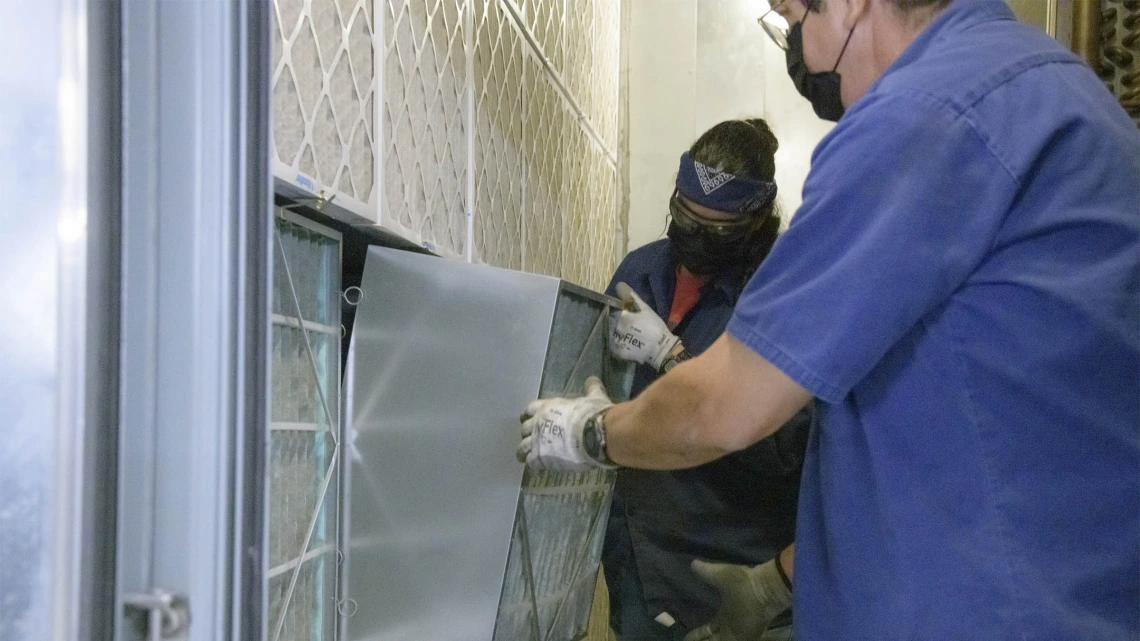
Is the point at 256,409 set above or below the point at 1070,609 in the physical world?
above

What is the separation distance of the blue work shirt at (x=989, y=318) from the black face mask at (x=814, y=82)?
0.30 meters

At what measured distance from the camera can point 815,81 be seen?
1239 millimetres

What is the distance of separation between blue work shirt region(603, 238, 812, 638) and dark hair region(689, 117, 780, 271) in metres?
0.10

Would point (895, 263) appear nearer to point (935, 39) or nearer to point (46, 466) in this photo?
point (935, 39)

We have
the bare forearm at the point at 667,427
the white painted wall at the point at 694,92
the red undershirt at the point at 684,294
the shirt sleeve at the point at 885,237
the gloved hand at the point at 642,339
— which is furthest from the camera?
the white painted wall at the point at 694,92

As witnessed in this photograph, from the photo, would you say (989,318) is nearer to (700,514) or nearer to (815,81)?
(815,81)

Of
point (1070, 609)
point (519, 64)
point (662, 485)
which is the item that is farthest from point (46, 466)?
point (519, 64)

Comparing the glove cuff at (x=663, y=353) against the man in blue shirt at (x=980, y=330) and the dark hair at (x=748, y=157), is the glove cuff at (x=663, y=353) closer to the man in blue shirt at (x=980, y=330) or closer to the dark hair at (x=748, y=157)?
the dark hair at (x=748, y=157)

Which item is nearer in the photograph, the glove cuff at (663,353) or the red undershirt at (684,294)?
the glove cuff at (663,353)

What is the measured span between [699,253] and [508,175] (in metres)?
0.45

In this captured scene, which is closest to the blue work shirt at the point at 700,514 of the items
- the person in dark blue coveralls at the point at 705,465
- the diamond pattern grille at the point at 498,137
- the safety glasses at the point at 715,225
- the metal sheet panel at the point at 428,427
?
the person in dark blue coveralls at the point at 705,465

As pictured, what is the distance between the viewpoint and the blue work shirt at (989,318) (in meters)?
0.85

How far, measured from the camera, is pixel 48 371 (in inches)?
22.5

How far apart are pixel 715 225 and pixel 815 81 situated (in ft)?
1.76
